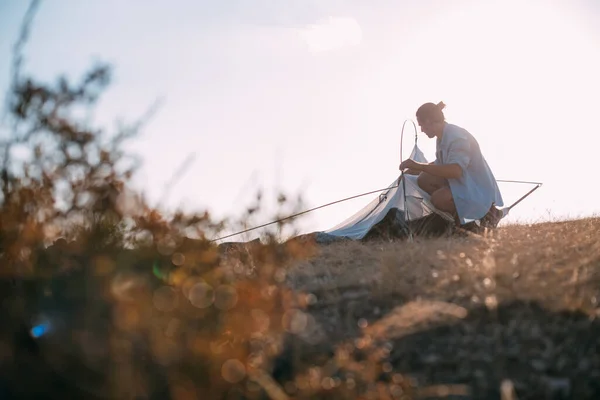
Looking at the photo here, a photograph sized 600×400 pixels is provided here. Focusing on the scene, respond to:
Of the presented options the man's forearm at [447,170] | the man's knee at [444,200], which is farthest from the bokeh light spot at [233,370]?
the man's knee at [444,200]

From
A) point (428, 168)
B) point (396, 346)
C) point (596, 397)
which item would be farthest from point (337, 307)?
point (428, 168)

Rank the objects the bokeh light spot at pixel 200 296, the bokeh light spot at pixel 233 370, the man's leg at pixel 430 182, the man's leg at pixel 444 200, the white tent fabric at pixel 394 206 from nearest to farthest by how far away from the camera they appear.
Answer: the bokeh light spot at pixel 233 370, the bokeh light spot at pixel 200 296, the man's leg at pixel 444 200, the man's leg at pixel 430 182, the white tent fabric at pixel 394 206

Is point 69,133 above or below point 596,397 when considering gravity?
above

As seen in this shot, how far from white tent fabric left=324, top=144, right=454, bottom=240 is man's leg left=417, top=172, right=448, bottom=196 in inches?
2.4

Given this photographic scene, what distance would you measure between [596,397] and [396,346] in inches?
22.9

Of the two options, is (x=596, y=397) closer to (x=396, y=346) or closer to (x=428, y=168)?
(x=396, y=346)

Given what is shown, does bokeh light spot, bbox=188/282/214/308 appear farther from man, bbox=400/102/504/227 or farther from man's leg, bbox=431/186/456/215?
man's leg, bbox=431/186/456/215

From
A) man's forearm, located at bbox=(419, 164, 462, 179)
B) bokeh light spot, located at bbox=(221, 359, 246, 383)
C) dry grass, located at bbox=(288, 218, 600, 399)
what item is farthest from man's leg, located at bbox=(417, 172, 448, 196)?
bokeh light spot, located at bbox=(221, 359, 246, 383)

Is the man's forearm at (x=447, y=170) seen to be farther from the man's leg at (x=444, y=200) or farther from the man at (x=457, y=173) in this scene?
the man's leg at (x=444, y=200)

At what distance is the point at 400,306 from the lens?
2568 mm

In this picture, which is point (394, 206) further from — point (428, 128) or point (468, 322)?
point (468, 322)

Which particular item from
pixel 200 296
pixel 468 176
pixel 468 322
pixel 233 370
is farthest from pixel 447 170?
pixel 233 370

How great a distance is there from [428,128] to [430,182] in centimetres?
48

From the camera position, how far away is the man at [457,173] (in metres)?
5.51
